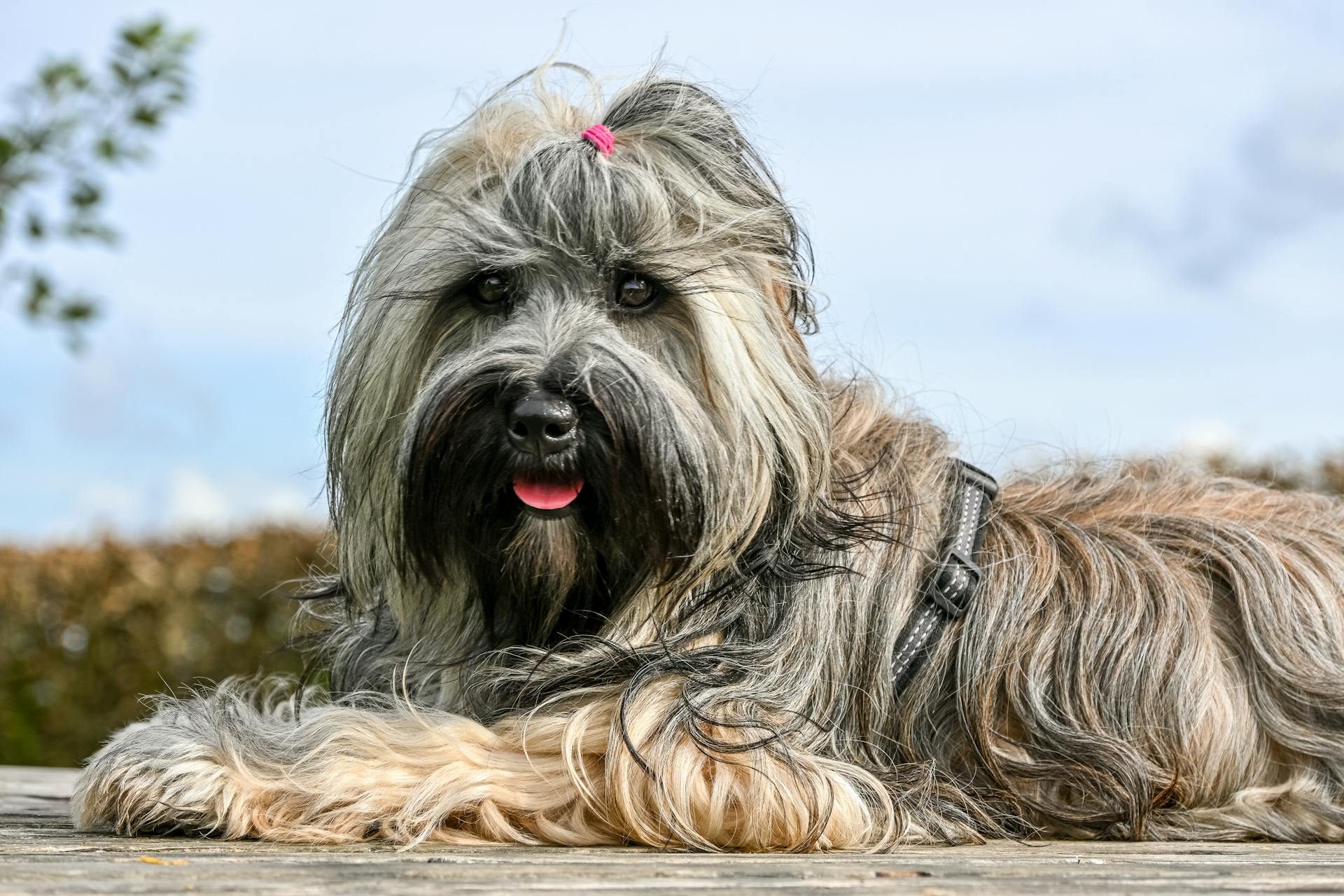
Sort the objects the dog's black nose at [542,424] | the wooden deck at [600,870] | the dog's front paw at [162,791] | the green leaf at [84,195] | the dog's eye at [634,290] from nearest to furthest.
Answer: the wooden deck at [600,870], the dog's black nose at [542,424], the dog's front paw at [162,791], the dog's eye at [634,290], the green leaf at [84,195]

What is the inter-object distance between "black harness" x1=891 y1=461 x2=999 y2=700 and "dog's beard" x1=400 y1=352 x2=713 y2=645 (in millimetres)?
652

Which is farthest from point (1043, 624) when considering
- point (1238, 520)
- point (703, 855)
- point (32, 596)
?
point (32, 596)

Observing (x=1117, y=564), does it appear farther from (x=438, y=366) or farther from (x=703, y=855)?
(x=438, y=366)

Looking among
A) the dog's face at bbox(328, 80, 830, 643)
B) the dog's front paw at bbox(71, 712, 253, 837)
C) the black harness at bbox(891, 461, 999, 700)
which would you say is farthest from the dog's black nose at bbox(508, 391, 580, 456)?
the black harness at bbox(891, 461, 999, 700)

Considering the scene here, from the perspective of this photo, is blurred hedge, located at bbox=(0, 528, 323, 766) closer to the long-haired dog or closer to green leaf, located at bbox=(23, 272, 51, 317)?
green leaf, located at bbox=(23, 272, 51, 317)

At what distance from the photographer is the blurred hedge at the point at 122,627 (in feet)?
24.9

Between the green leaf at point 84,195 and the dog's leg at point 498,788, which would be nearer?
the dog's leg at point 498,788

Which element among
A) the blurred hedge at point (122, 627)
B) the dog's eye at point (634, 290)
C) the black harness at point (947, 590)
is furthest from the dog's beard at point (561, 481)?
the blurred hedge at point (122, 627)

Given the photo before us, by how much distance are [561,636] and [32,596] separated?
5.71m

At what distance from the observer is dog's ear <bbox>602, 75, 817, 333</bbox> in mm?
3172

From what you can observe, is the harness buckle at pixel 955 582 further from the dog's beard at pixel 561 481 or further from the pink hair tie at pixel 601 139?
the pink hair tie at pixel 601 139

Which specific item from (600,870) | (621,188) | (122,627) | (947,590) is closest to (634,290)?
(621,188)

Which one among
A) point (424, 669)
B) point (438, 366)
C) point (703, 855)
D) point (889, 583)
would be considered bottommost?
point (703, 855)

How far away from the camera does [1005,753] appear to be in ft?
11.0
